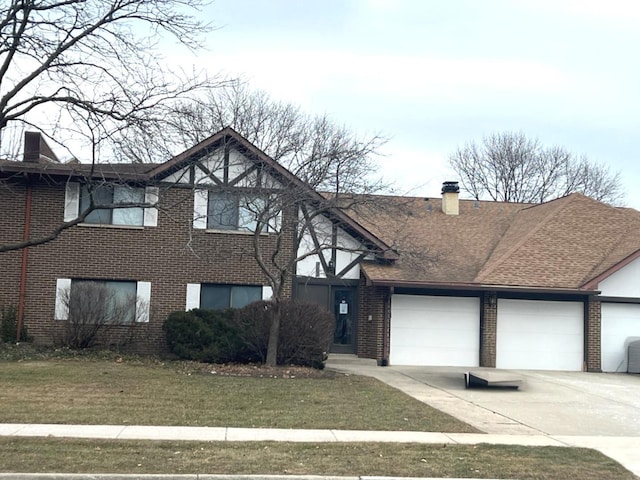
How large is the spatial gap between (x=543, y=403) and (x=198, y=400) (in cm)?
679

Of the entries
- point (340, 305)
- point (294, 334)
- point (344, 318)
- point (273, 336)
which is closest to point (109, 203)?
point (273, 336)

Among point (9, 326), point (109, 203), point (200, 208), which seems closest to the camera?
point (9, 326)

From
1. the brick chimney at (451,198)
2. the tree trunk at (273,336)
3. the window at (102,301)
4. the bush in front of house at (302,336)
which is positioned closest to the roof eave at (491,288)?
the bush in front of house at (302,336)

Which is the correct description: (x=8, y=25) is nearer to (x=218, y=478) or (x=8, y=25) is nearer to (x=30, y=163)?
(x=30, y=163)

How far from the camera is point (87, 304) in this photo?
18891mm

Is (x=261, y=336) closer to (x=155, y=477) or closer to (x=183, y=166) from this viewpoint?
(x=183, y=166)

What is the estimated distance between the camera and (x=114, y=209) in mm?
19938

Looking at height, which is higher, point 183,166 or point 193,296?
point 183,166

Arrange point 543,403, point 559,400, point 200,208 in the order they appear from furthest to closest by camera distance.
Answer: point 200,208 → point 559,400 → point 543,403

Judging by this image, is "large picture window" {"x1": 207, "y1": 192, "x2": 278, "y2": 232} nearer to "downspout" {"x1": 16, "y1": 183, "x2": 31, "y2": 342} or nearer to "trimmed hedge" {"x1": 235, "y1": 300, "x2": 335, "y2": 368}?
"trimmed hedge" {"x1": 235, "y1": 300, "x2": 335, "y2": 368}

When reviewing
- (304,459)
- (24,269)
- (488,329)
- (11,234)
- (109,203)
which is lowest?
(304,459)

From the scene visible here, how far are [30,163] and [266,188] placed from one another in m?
7.23

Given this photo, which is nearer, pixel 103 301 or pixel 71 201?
pixel 103 301

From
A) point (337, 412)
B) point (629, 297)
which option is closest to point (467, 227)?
point (629, 297)
